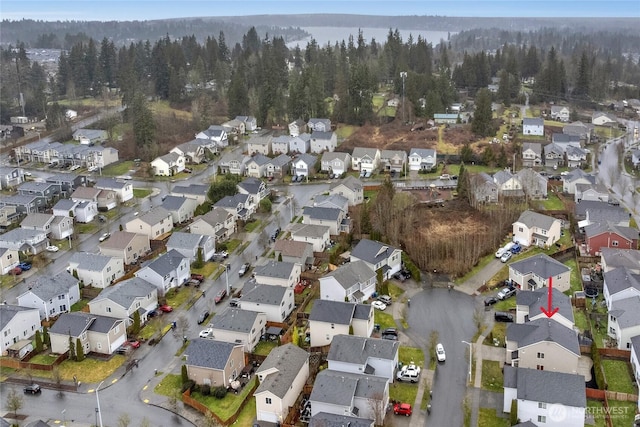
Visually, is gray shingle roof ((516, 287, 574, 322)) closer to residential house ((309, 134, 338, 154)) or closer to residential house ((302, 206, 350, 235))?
residential house ((302, 206, 350, 235))

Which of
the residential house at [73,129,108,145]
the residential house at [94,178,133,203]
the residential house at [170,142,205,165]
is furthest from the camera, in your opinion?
the residential house at [73,129,108,145]

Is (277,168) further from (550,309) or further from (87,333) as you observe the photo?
(550,309)

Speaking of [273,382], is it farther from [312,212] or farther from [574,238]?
[574,238]

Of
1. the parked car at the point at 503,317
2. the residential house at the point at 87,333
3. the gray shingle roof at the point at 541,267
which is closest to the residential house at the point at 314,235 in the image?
the gray shingle roof at the point at 541,267

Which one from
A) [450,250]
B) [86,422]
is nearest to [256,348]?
[86,422]

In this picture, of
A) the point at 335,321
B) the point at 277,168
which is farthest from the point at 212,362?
the point at 277,168

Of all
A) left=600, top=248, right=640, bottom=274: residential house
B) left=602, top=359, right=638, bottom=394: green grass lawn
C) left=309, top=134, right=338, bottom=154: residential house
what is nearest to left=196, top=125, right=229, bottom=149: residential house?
left=309, top=134, right=338, bottom=154: residential house
